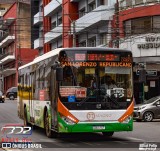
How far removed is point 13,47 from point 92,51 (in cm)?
7835

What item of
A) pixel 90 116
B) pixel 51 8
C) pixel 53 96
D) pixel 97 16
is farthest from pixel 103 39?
pixel 90 116

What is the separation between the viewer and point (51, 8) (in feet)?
216

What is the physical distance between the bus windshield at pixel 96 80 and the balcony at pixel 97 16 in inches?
1165

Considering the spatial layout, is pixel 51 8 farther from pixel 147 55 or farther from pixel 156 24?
pixel 147 55

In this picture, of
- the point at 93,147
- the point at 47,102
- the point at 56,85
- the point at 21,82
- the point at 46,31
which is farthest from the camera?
the point at 46,31

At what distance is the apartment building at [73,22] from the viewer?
152 ft

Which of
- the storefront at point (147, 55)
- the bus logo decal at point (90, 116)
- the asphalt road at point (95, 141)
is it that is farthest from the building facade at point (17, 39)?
the bus logo decal at point (90, 116)

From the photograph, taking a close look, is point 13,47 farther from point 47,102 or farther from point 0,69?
point 47,102

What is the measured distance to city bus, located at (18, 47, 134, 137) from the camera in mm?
15484

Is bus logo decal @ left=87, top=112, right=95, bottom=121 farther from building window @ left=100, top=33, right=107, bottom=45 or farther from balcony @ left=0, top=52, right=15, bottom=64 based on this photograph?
balcony @ left=0, top=52, right=15, bottom=64

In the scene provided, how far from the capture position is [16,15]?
88.8 meters

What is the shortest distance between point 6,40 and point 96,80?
263 feet

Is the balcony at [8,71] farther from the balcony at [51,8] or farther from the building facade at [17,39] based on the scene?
the balcony at [51,8]

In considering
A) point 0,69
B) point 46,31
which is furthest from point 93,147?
point 0,69
